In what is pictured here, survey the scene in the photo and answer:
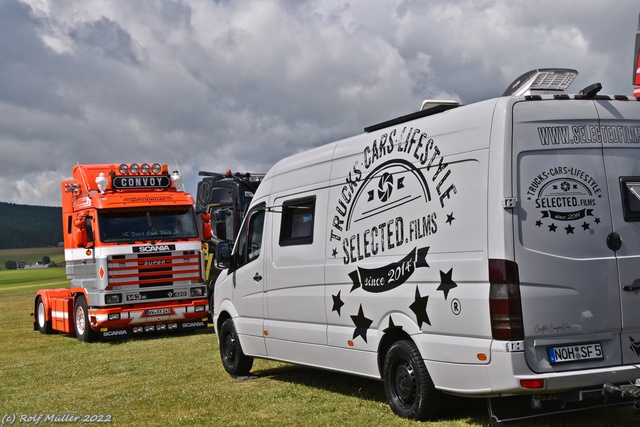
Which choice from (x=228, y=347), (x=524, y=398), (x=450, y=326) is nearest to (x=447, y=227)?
(x=450, y=326)

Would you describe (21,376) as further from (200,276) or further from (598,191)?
(598,191)

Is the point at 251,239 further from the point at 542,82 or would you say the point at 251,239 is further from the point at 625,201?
the point at 625,201

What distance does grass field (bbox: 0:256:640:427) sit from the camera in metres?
8.70

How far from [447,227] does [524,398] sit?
1.62m

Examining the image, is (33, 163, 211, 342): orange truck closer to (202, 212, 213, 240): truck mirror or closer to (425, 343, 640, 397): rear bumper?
(202, 212, 213, 240): truck mirror

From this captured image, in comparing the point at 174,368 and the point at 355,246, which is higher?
the point at 355,246

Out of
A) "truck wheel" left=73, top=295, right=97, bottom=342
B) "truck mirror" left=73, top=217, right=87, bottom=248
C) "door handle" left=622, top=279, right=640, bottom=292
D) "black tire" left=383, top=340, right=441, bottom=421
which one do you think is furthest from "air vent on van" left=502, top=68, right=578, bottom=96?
"truck wheel" left=73, top=295, right=97, bottom=342

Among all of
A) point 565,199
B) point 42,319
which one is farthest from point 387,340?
point 42,319

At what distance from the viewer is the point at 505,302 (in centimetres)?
704

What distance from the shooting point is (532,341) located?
23.2 feet

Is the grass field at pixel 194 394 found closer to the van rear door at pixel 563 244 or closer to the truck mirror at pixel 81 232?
the van rear door at pixel 563 244

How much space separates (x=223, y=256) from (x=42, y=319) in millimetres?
11707

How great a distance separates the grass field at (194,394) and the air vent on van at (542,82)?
120 inches

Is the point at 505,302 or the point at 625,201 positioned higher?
the point at 625,201
